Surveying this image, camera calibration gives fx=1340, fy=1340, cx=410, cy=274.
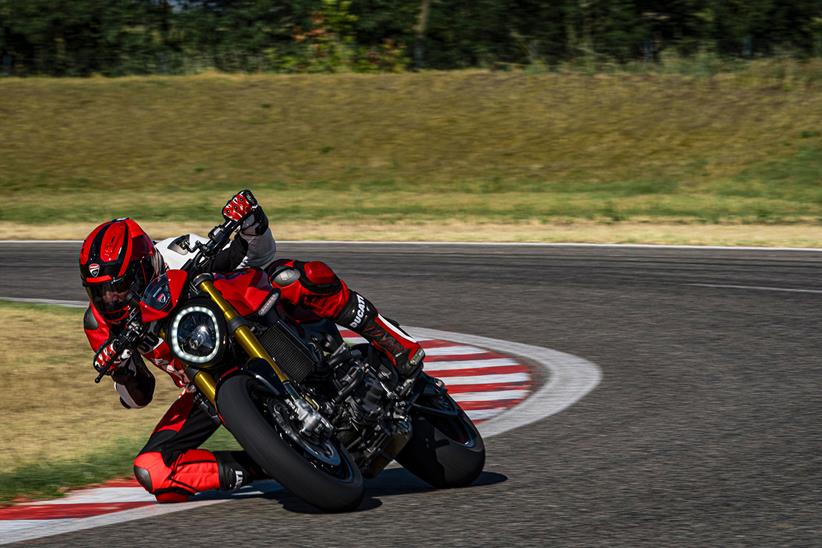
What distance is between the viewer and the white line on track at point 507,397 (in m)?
5.95

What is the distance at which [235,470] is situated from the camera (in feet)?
20.5

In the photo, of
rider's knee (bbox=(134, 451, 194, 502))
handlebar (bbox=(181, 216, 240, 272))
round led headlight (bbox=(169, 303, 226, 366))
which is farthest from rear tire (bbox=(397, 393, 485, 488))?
handlebar (bbox=(181, 216, 240, 272))

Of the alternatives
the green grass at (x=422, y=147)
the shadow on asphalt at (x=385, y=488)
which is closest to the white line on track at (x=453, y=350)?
the shadow on asphalt at (x=385, y=488)

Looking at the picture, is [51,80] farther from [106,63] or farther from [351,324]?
[351,324]

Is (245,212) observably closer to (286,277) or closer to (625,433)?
(286,277)

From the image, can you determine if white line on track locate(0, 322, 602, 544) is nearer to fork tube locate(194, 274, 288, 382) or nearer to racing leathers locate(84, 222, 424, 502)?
racing leathers locate(84, 222, 424, 502)

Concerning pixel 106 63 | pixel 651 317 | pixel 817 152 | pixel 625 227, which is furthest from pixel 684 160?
pixel 106 63

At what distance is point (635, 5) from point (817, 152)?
14.9 m

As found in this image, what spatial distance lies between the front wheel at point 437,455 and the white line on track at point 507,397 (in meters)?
0.69

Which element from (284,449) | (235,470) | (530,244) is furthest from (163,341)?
(530,244)

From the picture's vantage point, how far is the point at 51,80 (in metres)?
40.7

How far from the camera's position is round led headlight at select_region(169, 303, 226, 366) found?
5684mm

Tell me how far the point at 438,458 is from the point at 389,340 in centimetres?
62

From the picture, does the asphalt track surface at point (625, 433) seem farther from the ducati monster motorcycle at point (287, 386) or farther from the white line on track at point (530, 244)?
the white line on track at point (530, 244)
